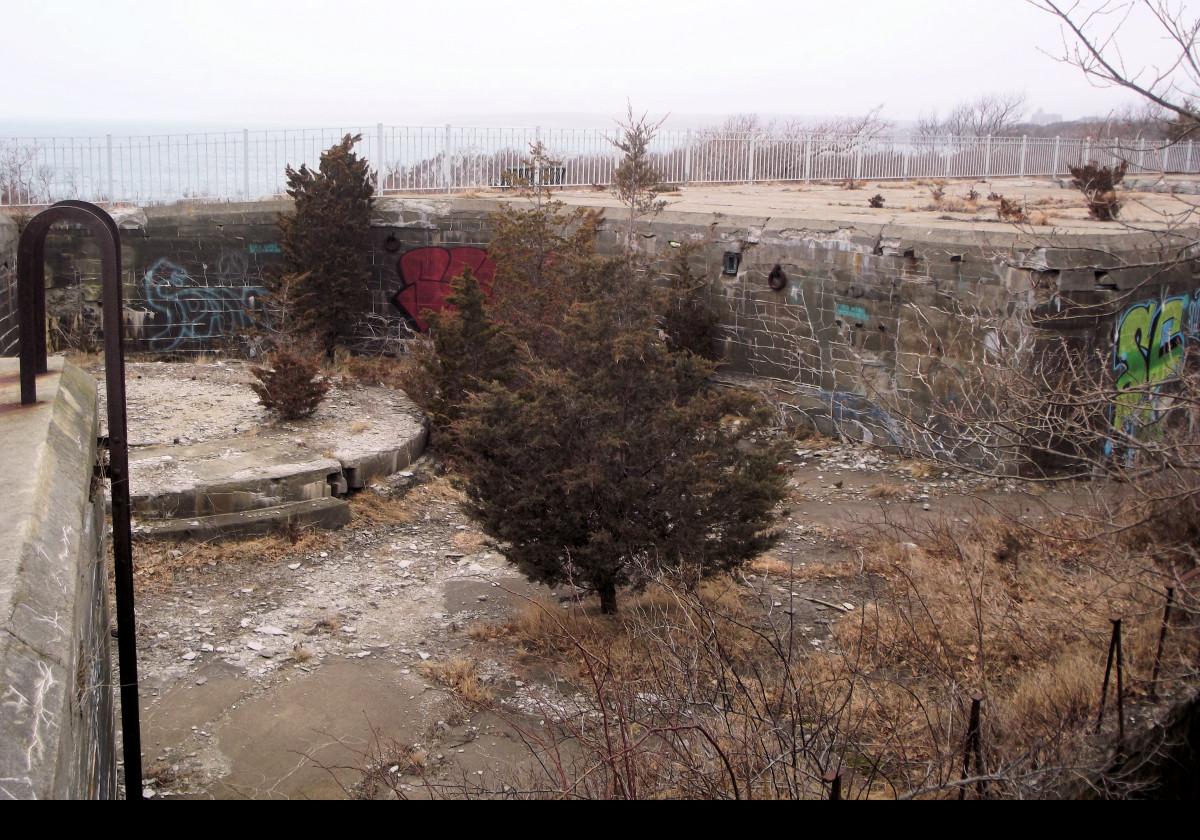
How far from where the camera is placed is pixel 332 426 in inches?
387

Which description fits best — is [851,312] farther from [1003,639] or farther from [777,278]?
[1003,639]

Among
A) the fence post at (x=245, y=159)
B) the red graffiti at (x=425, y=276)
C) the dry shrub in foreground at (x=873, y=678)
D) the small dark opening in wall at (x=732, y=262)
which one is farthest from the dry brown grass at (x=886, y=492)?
the fence post at (x=245, y=159)

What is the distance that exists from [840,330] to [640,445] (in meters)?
5.56

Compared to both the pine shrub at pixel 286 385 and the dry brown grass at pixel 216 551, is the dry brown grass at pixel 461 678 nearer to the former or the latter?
the dry brown grass at pixel 216 551

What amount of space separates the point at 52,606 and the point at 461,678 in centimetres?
388

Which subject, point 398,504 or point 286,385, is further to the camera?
point 286,385

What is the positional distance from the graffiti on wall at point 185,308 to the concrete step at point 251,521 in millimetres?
6004

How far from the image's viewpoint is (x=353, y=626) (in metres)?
6.74

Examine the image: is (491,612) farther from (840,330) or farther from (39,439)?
(840,330)

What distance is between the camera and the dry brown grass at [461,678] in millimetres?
5715

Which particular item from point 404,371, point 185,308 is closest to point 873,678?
point 404,371

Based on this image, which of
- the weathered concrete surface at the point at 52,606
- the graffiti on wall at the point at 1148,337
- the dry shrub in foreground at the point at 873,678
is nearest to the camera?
the weathered concrete surface at the point at 52,606

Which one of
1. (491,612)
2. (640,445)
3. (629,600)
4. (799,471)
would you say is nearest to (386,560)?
(491,612)

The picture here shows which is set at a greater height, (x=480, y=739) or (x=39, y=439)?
(x=39, y=439)
